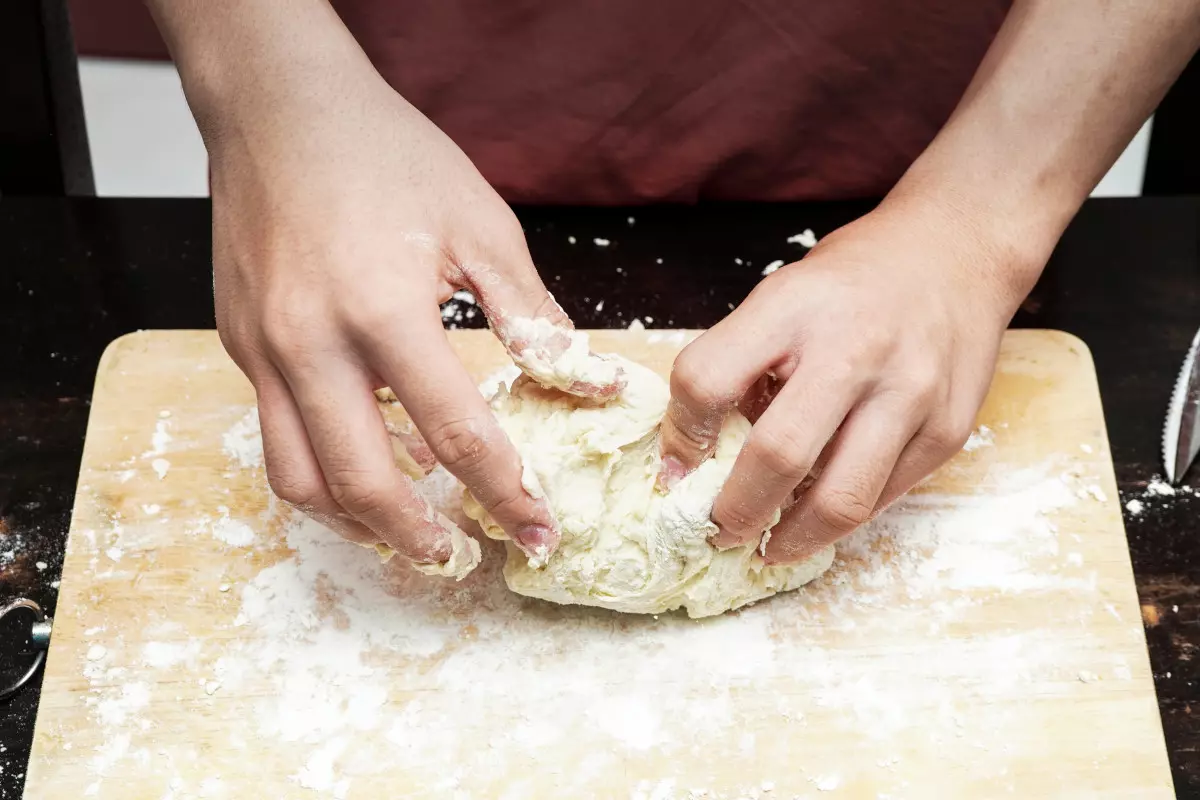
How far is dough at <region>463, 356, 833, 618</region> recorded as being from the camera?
141 cm

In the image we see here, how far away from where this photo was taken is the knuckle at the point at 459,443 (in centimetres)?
123

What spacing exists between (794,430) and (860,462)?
0.10 m

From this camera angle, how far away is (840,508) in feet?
4.30

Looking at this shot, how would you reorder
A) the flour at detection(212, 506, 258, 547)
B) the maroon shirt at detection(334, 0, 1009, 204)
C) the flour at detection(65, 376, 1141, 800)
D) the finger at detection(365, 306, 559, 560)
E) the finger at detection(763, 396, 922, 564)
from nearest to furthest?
the finger at detection(365, 306, 559, 560) < the finger at detection(763, 396, 922, 564) < the flour at detection(65, 376, 1141, 800) < the flour at detection(212, 506, 258, 547) < the maroon shirt at detection(334, 0, 1009, 204)

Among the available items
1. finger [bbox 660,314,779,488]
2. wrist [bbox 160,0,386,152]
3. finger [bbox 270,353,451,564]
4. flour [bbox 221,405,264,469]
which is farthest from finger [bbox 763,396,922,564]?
flour [bbox 221,405,264,469]

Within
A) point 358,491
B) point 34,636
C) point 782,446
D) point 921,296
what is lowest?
point 34,636

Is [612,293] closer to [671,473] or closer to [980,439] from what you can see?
[671,473]

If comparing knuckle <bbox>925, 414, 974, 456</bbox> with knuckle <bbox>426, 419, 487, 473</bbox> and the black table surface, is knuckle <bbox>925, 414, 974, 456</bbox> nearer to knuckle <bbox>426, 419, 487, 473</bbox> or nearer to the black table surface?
the black table surface

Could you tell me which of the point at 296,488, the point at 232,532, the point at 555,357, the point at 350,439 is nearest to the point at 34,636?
the point at 232,532

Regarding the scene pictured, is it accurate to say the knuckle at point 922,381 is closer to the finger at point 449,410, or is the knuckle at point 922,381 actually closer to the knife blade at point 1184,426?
the finger at point 449,410

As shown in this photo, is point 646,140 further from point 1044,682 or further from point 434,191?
point 1044,682

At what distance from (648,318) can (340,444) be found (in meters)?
0.74

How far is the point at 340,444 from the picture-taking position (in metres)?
1.24

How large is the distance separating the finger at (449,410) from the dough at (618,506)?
12 centimetres
